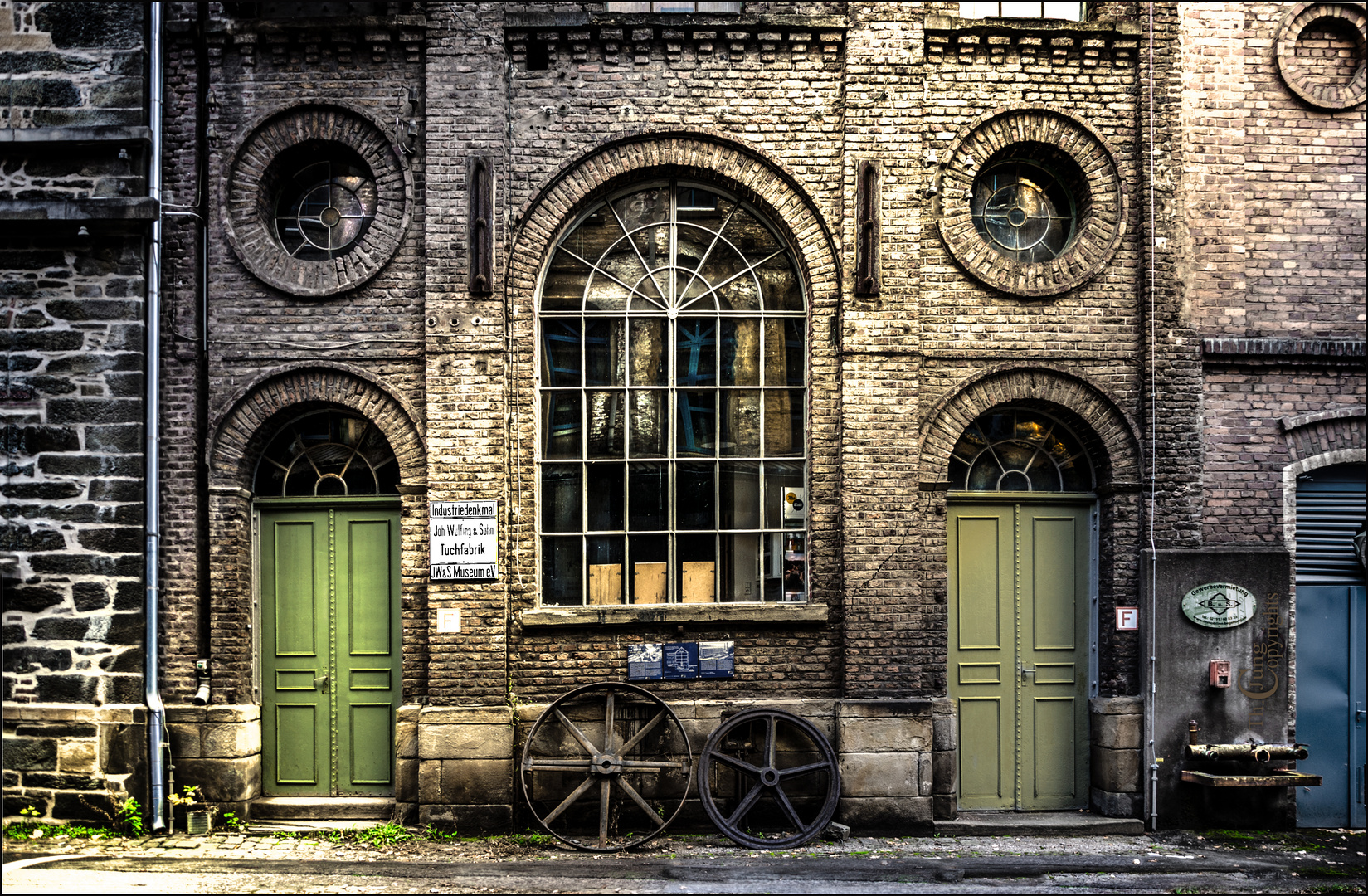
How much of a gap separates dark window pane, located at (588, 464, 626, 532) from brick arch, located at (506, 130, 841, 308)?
167cm

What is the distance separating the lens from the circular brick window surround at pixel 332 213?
25.1ft

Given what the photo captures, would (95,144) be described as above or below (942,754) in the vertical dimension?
above

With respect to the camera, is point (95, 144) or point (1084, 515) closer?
point (95, 144)

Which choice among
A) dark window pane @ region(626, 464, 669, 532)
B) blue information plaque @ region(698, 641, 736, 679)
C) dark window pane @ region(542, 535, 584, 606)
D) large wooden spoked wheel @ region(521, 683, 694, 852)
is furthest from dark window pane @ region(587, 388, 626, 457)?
large wooden spoked wheel @ region(521, 683, 694, 852)

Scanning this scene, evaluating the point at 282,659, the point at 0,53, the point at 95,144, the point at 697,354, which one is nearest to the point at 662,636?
the point at 697,354

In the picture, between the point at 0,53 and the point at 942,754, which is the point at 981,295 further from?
the point at 0,53

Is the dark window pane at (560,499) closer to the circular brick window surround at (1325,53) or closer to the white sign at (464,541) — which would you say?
the white sign at (464,541)

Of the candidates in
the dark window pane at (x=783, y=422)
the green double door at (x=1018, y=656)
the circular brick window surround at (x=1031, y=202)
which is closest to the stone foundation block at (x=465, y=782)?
the dark window pane at (x=783, y=422)

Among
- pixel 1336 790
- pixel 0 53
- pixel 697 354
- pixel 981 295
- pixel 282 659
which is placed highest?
pixel 0 53

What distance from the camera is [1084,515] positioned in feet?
26.4

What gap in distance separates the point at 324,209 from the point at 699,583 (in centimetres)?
468

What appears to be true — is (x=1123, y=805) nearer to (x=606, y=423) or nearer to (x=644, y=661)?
(x=644, y=661)

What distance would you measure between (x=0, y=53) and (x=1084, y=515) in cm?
1027

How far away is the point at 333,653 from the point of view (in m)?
7.75
